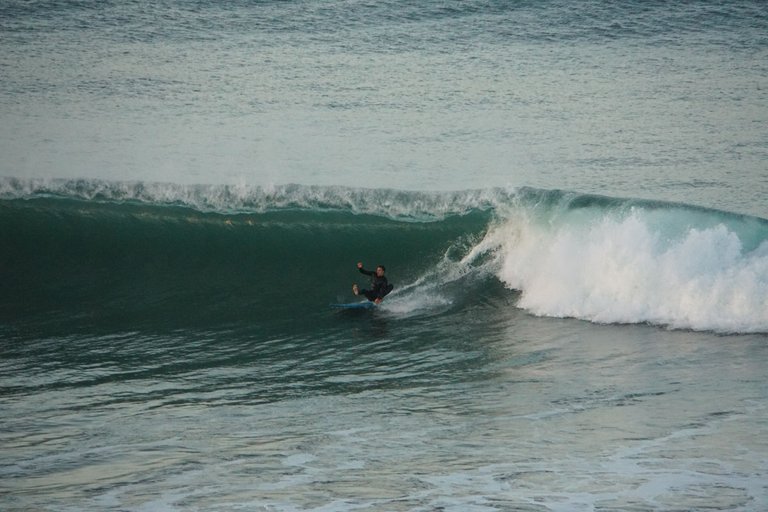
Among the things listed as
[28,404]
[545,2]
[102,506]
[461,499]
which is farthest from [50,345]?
[545,2]

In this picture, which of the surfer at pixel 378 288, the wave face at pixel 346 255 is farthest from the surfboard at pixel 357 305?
the wave face at pixel 346 255

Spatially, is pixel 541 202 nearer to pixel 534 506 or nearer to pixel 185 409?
pixel 185 409

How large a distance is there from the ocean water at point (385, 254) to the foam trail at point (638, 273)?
50 millimetres

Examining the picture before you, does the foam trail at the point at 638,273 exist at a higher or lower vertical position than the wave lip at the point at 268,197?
lower

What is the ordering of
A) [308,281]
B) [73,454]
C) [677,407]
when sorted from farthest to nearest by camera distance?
[308,281] → [677,407] → [73,454]

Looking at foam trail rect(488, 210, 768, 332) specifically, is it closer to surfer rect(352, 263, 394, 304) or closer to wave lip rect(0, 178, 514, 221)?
wave lip rect(0, 178, 514, 221)

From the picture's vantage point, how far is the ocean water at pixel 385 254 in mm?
10359

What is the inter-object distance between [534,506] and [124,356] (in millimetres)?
7052

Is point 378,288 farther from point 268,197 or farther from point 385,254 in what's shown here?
point 268,197

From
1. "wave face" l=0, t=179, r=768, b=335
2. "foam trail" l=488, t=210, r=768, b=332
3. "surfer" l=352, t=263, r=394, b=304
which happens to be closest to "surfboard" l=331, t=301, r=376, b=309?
"surfer" l=352, t=263, r=394, b=304

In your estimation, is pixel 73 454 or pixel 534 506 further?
pixel 73 454

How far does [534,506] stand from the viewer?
9156 millimetres

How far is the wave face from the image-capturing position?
16156mm

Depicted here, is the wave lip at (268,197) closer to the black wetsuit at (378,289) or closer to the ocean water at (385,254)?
the ocean water at (385,254)
